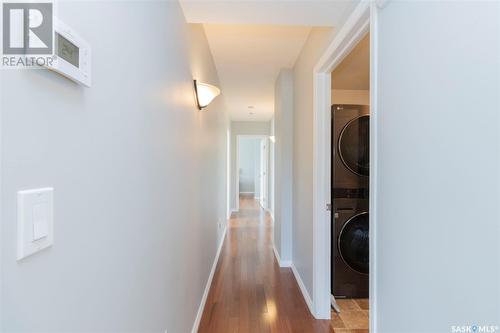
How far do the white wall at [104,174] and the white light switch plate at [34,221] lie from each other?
1 cm

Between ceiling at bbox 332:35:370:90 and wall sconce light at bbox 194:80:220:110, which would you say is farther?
ceiling at bbox 332:35:370:90

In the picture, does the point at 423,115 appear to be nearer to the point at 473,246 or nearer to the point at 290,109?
the point at 473,246

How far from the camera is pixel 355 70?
3.03m

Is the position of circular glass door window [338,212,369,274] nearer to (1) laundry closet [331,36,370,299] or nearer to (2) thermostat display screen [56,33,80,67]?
(1) laundry closet [331,36,370,299]

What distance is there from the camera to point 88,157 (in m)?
0.68

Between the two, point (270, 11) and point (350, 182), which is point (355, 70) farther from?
point (270, 11)

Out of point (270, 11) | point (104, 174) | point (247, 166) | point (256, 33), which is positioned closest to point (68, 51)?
point (104, 174)

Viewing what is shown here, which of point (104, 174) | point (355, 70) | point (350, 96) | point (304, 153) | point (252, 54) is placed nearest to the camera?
point (104, 174)

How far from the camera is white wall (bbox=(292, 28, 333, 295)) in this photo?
2324mm

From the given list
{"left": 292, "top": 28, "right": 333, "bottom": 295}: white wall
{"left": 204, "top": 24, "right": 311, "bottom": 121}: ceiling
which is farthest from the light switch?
{"left": 204, "top": 24, "right": 311, "bottom": 121}: ceiling

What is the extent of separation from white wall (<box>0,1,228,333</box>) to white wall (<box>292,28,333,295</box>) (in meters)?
1.23

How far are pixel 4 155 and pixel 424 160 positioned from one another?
1.10 metres

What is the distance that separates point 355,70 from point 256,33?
135cm

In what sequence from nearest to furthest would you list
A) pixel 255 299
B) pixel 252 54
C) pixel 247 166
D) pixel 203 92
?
pixel 203 92 < pixel 255 299 < pixel 252 54 < pixel 247 166
